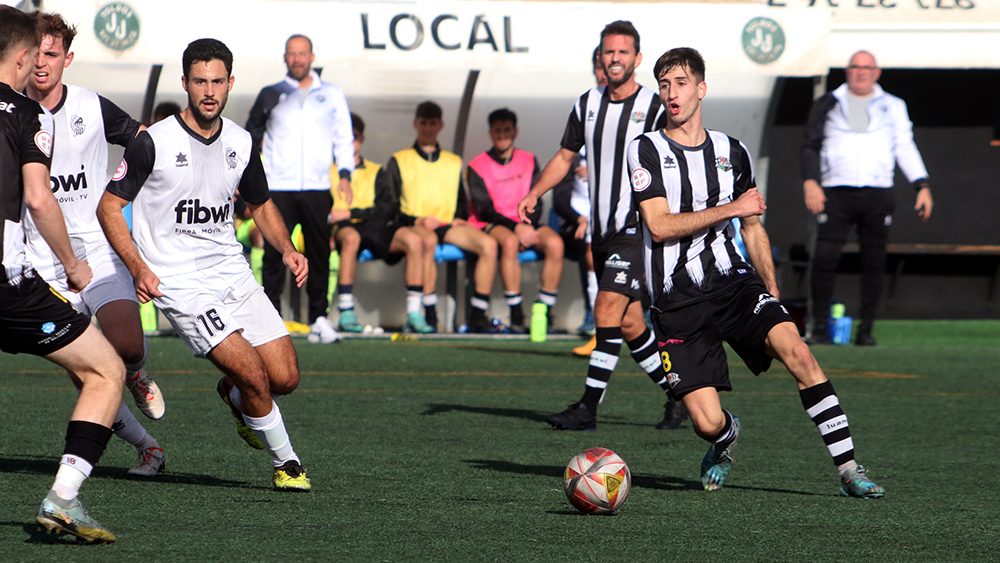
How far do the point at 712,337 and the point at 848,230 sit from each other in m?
7.89

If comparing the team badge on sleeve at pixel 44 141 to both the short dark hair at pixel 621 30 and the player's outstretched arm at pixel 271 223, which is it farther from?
the short dark hair at pixel 621 30

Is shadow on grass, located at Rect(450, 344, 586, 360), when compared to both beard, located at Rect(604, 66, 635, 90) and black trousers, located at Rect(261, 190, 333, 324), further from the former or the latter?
beard, located at Rect(604, 66, 635, 90)

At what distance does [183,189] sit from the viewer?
6.59 m

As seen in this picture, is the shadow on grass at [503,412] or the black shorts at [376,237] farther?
the black shorts at [376,237]

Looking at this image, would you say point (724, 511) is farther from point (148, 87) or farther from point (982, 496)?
point (148, 87)

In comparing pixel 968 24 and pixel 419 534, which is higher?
pixel 968 24

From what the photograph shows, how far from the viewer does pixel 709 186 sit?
6.88 metres

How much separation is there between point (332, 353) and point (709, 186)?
645 cm

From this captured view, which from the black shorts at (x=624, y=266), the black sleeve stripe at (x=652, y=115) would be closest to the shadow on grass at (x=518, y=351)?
the black shorts at (x=624, y=266)

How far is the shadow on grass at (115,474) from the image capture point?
666 cm

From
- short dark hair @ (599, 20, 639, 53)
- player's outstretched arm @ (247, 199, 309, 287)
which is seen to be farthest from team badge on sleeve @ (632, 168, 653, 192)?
short dark hair @ (599, 20, 639, 53)

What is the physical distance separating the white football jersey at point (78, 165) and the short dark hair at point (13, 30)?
5.76ft

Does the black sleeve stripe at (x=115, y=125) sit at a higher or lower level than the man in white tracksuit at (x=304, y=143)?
higher

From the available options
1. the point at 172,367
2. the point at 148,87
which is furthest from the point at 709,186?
the point at 148,87
